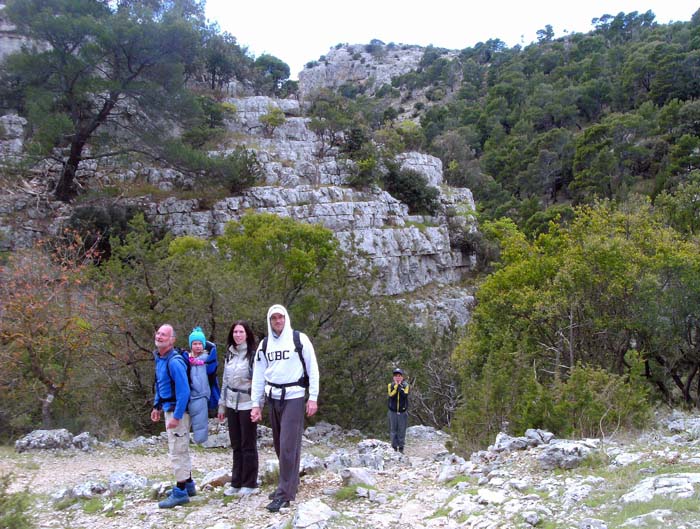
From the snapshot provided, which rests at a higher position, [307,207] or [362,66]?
[362,66]

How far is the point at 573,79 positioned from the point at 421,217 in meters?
33.5

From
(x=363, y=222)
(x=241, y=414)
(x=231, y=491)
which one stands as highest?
(x=363, y=222)

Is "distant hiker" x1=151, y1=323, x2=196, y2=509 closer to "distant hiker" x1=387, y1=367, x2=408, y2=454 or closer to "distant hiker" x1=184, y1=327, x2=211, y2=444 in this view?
"distant hiker" x1=184, y1=327, x2=211, y2=444

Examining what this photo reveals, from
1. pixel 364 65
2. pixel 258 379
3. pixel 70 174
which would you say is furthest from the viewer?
pixel 364 65

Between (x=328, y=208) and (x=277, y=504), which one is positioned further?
(x=328, y=208)

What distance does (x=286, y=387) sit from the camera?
4.05 meters

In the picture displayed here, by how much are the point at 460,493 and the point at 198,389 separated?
7.55 feet

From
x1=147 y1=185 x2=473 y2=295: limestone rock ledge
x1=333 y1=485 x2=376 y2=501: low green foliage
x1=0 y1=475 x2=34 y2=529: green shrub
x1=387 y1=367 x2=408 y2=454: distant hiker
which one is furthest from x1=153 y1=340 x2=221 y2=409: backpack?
x1=147 y1=185 x2=473 y2=295: limestone rock ledge

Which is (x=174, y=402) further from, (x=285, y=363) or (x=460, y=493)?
(x=460, y=493)

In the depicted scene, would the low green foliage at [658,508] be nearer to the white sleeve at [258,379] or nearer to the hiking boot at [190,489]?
the white sleeve at [258,379]

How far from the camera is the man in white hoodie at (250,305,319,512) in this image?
13.1 ft

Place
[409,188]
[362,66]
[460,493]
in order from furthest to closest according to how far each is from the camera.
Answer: [362,66] < [409,188] < [460,493]

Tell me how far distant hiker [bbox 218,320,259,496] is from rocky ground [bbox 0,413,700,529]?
18cm

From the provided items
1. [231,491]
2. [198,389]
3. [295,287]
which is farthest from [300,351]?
[295,287]
